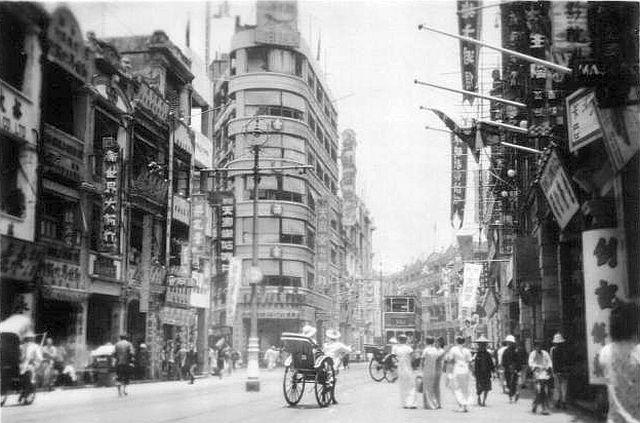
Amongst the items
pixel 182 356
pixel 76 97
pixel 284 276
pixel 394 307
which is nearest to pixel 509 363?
pixel 76 97

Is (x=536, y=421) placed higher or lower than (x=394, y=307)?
lower

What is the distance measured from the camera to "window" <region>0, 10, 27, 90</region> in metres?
14.7

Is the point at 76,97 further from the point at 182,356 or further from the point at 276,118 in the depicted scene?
the point at 276,118

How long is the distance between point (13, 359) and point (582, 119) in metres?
12.8

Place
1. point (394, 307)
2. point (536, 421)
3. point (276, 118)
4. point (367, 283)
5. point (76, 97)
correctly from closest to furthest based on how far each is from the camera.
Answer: point (536, 421), point (76, 97), point (394, 307), point (276, 118), point (367, 283)

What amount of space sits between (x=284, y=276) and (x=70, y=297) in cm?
3784

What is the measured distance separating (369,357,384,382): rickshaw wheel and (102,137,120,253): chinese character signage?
46.0ft

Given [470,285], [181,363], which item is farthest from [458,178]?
[181,363]

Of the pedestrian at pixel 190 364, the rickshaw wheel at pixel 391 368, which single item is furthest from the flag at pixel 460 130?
the pedestrian at pixel 190 364

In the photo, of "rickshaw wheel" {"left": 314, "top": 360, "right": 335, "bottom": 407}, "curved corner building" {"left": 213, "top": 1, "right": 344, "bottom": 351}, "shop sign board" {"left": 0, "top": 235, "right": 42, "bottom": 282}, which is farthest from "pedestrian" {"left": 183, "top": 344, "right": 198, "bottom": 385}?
"curved corner building" {"left": 213, "top": 1, "right": 344, "bottom": 351}

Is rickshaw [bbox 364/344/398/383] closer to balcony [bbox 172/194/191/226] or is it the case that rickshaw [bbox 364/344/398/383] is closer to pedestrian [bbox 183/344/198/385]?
pedestrian [bbox 183/344/198/385]

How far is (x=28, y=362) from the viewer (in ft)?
55.7

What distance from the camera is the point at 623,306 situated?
801 centimetres

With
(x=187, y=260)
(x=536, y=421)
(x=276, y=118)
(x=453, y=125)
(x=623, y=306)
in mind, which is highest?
(x=276, y=118)
